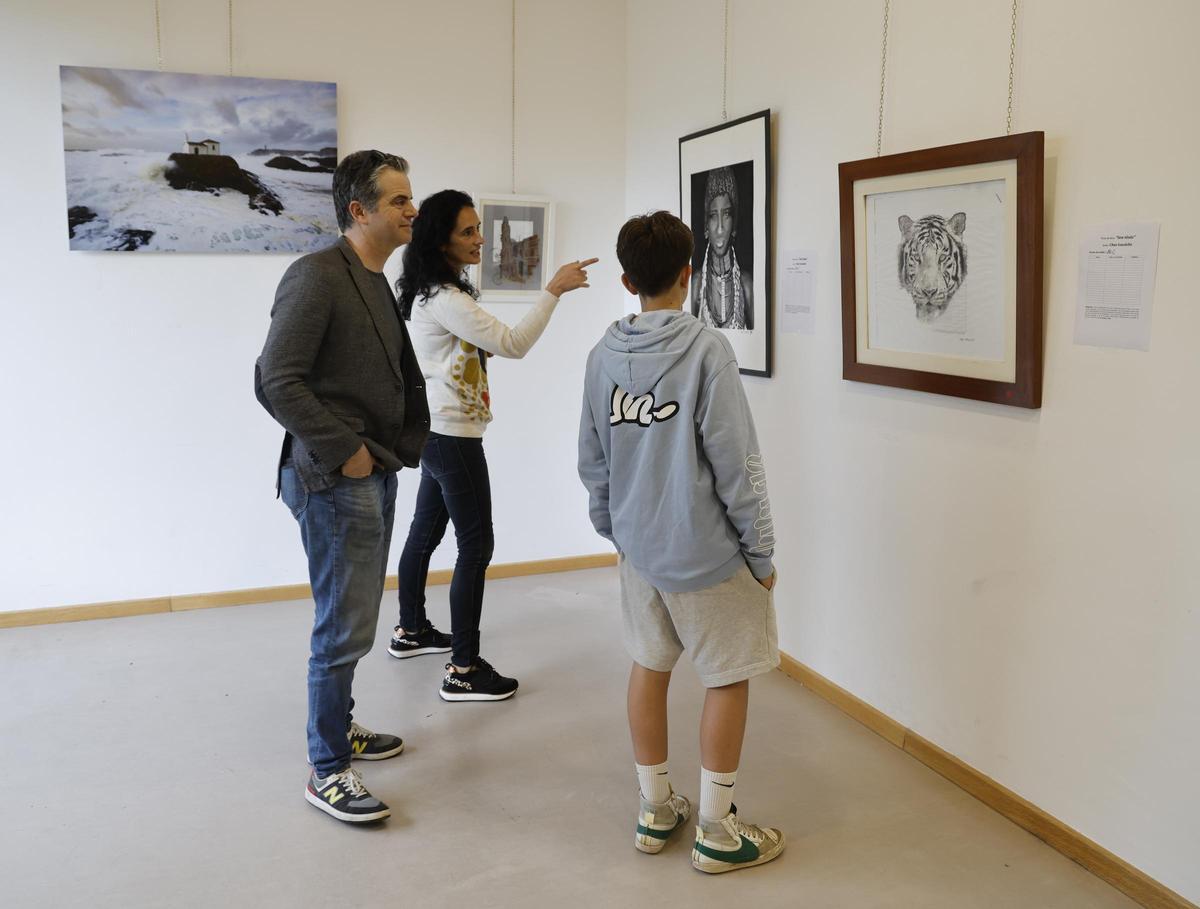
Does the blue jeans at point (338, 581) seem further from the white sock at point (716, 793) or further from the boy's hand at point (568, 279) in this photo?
the white sock at point (716, 793)

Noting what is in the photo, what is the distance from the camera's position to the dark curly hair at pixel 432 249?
317 centimetres

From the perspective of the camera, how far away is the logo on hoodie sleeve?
7.36 ft

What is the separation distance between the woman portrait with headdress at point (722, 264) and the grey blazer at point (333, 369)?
62.8 inches

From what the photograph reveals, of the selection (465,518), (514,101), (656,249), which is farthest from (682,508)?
(514,101)

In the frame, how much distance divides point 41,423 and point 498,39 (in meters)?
2.62

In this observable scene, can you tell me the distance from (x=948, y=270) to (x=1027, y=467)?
573 millimetres

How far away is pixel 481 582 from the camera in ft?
11.4

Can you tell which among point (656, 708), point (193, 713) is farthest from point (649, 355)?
point (193, 713)

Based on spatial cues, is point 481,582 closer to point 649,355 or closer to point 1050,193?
point 649,355

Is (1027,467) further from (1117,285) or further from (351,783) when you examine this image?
(351,783)

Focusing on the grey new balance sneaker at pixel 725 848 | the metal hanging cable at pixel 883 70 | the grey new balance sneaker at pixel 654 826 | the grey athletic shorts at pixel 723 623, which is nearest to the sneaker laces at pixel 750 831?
the grey new balance sneaker at pixel 725 848

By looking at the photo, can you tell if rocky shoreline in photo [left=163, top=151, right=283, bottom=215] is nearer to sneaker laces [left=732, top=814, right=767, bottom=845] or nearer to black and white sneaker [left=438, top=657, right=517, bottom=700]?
→ black and white sneaker [left=438, top=657, right=517, bottom=700]

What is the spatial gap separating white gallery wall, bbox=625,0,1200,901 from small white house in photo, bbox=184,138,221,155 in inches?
87.1

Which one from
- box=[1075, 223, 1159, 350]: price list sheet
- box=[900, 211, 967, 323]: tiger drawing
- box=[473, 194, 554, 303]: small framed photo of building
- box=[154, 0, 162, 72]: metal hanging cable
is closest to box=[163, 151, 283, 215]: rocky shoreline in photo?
box=[154, 0, 162, 72]: metal hanging cable
